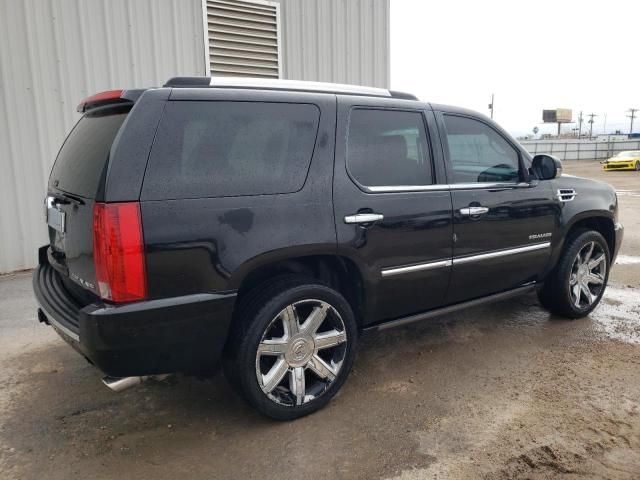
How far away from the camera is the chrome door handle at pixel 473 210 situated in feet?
11.9

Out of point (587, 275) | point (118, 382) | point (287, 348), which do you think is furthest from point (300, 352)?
point (587, 275)

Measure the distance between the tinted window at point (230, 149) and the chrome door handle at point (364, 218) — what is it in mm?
351

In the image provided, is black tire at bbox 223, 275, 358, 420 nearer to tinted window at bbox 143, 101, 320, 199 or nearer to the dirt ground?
the dirt ground

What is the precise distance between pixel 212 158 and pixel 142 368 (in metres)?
1.09

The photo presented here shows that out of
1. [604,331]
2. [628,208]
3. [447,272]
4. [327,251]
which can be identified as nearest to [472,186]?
[447,272]

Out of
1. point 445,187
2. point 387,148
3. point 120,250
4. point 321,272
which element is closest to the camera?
point 120,250

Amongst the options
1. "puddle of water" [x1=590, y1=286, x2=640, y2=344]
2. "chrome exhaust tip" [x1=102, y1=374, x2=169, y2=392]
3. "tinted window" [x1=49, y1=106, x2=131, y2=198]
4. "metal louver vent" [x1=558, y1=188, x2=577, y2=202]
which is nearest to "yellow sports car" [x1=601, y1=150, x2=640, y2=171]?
"puddle of water" [x1=590, y1=286, x2=640, y2=344]

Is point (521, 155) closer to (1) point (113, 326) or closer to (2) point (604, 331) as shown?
(2) point (604, 331)

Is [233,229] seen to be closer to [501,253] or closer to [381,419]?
[381,419]

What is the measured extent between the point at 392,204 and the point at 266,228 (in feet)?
2.90

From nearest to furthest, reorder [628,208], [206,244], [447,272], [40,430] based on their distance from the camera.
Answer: [206,244], [40,430], [447,272], [628,208]

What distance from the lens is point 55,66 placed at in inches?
254

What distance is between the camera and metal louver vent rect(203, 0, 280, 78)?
294 inches

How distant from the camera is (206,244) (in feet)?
8.56
